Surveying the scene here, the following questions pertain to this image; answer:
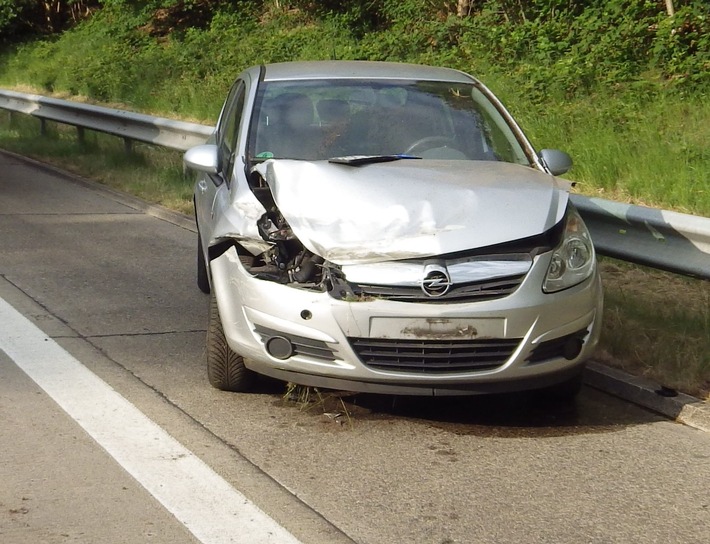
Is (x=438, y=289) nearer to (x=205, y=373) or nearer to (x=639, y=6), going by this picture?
(x=205, y=373)

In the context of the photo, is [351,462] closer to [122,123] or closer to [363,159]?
[363,159]

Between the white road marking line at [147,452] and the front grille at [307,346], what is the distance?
2.06 feet

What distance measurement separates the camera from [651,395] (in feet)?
18.6

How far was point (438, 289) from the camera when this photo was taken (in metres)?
4.94

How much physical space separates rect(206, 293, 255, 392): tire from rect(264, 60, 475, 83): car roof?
5.74 ft

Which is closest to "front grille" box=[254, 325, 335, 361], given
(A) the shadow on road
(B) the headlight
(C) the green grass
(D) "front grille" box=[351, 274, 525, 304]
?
(D) "front grille" box=[351, 274, 525, 304]

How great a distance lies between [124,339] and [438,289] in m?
2.40

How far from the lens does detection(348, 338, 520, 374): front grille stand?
4988mm

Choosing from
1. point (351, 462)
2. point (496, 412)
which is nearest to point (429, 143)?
point (496, 412)

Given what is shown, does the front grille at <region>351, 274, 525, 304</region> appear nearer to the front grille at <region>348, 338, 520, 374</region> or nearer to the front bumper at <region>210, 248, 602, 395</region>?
the front bumper at <region>210, 248, 602, 395</region>

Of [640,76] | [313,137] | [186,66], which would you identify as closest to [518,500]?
[313,137]

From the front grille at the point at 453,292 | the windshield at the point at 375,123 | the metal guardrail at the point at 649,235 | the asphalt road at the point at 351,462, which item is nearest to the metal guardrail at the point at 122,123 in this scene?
the windshield at the point at 375,123

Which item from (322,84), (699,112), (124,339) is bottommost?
(124,339)

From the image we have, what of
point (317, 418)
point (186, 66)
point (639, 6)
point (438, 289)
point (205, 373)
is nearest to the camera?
point (438, 289)
